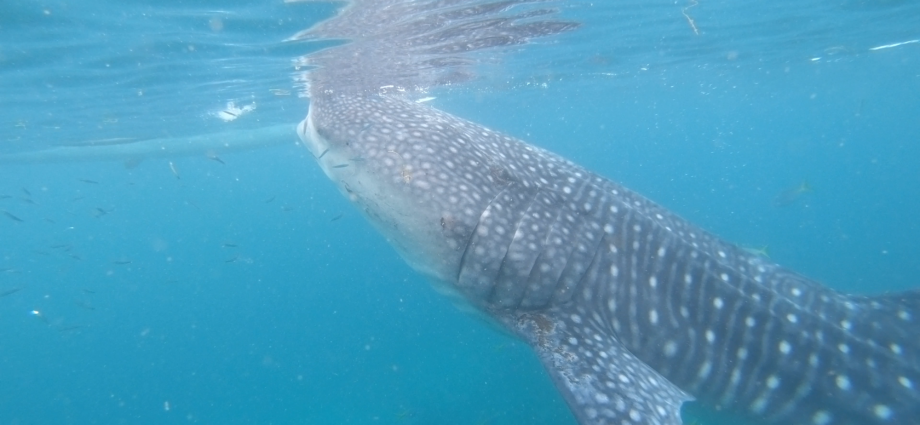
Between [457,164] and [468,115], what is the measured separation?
2758 centimetres

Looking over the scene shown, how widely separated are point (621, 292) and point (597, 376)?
37.1 inches

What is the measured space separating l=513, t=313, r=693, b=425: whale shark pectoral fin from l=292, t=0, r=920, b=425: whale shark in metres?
0.01

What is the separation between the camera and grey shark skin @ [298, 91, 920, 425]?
3729mm

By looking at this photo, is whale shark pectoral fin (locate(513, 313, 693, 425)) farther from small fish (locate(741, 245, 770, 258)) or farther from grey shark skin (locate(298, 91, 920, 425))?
small fish (locate(741, 245, 770, 258))

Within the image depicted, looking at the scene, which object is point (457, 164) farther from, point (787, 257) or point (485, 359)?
point (787, 257)

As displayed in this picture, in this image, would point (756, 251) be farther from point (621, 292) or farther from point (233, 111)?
point (233, 111)

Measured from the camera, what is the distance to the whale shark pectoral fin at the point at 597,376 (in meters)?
3.18

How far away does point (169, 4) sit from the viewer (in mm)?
7496

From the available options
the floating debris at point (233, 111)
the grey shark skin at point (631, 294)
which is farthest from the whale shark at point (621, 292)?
the floating debris at point (233, 111)

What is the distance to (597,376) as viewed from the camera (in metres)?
3.41

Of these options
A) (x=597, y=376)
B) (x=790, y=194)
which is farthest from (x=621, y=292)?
(x=790, y=194)

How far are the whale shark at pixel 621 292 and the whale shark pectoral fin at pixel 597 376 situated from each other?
0.04 ft

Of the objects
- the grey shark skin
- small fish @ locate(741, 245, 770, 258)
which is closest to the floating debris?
the grey shark skin

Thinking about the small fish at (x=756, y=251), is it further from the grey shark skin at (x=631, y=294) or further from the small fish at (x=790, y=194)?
the small fish at (x=790, y=194)
